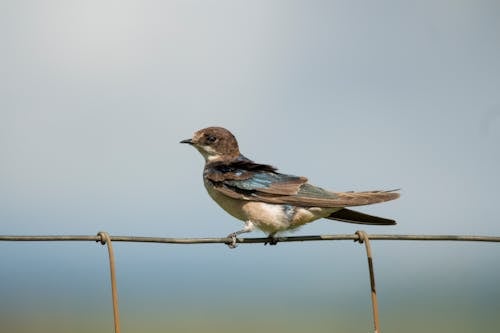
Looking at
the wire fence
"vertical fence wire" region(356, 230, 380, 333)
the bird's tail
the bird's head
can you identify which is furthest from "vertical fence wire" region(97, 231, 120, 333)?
the bird's head

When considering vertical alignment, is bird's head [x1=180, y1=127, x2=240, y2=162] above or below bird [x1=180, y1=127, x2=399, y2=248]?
above

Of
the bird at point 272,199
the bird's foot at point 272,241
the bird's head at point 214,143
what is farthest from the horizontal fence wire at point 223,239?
the bird's head at point 214,143

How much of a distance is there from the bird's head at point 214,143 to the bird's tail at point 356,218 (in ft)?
5.78

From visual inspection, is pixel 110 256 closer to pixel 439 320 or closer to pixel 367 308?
pixel 439 320

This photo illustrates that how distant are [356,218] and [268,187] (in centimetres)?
75

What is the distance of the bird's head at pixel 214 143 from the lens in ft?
28.3

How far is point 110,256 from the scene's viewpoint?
14.7ft

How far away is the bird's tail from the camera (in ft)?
21.3

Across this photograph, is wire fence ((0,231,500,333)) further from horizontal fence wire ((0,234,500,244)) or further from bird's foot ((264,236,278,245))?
bird's foot ((264,236,278,245))

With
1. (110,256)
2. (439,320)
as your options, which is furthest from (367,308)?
(110,256)

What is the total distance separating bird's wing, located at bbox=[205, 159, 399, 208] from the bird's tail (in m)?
0.15

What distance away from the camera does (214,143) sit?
340 inches

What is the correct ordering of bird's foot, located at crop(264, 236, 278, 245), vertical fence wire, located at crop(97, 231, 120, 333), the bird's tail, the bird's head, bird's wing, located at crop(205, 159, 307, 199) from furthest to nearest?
the bird's head → bird's wing, located at crop(205, 159, 307, 199) → bird's foot, located at crop(264, 236, 278, 245) → the bird's tail → vertical fence wire, located at crop(97, 231, 120, 333)

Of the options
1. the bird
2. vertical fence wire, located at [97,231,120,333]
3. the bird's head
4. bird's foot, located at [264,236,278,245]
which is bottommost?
vertical fence wire, located at [97,231,120,333]
